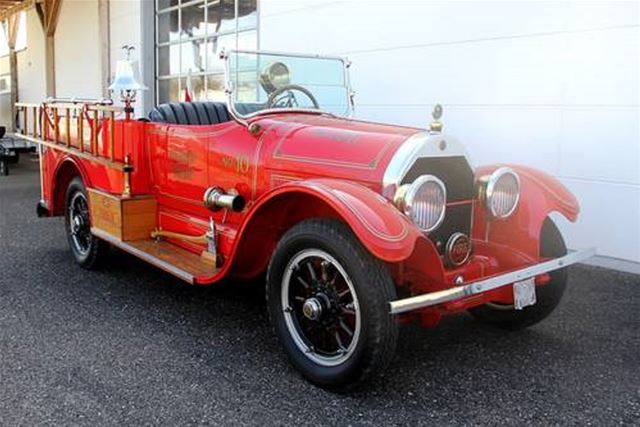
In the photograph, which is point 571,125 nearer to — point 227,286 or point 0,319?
point 227,286

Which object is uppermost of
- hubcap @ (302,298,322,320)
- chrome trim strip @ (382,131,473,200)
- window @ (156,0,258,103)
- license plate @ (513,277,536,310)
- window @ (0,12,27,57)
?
window @ (0,12,27,57)

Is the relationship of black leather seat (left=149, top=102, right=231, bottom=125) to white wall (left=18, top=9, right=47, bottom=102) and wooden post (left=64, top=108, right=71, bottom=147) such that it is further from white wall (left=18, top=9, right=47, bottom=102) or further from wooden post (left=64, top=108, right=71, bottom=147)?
white wall (left=18, top=9, right=47, bottom=102)

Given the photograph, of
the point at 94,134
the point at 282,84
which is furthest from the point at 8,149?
the point at 282,84

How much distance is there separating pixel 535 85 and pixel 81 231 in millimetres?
3855

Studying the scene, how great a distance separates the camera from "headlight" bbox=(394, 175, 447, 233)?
275 centimetres

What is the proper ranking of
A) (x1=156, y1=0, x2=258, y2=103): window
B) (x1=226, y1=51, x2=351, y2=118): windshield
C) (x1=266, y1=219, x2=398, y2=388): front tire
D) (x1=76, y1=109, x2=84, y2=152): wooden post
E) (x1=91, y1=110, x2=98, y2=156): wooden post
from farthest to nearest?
(x1=156, y1=0, x2=258, y2=103): window, (x1=76, y1=109, x2=84, y2=152): wooden post, (x1=91, y1=110, x2=98, y2=156): wooden post, (x1=226, y1=51, x2=351, y2=118): windshield, (x1=266, y1=219, x2=398, y2=388): front tire

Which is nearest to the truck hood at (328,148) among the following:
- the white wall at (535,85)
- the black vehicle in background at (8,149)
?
the white wall at (535,85)

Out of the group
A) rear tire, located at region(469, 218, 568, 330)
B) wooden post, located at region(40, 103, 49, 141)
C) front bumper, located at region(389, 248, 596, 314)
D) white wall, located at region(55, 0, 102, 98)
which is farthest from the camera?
white wall, located at region(55, 0, 102, 98)

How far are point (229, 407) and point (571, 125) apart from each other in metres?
3.66

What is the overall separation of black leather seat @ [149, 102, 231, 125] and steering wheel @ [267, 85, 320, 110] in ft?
2.30

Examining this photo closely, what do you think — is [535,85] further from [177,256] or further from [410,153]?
[177,256]

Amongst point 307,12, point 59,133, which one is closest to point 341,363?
point 59,133

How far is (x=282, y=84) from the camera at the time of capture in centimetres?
395

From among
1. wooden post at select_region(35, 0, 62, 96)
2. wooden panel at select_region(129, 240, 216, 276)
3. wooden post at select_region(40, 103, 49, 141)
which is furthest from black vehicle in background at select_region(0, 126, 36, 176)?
wooden panel at select_region(129, 240, 216, 276)
